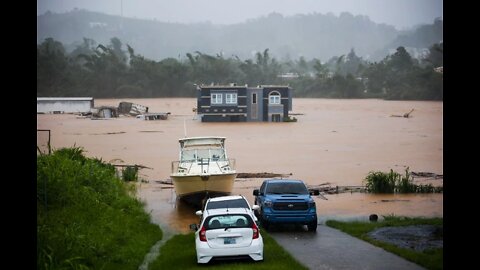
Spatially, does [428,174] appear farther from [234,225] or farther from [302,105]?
[302,105]

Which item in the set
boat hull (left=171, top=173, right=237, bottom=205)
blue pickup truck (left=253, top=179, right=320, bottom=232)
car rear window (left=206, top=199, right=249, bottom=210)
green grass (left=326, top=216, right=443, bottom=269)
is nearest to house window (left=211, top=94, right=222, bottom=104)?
boat hull (left=171, top=173, right=237, bottom=205)

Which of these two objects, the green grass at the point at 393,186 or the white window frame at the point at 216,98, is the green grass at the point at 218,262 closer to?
the green grass at the point at 393,186

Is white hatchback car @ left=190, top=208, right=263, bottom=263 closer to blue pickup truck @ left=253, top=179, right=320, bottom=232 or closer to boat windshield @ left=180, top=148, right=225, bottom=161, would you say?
blue pickup truck @ left=253, top=179, right=320, bottom=232

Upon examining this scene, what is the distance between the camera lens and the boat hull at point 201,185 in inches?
909

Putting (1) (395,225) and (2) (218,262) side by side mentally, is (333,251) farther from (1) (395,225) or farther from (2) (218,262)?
(1) (395,225)

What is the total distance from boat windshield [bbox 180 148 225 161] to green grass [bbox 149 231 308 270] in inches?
382

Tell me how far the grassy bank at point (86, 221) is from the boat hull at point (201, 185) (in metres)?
2.01

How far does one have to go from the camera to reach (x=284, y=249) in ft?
47.5

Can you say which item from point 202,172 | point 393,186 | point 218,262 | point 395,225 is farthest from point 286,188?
point 393,186

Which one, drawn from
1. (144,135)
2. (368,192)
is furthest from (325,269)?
(144,135)

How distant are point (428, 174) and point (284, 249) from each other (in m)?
26.0

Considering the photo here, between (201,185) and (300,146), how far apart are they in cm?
3317

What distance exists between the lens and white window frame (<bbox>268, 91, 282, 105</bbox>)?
66.6 metres

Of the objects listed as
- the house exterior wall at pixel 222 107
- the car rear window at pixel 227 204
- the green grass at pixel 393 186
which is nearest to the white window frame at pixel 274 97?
the house exterior wall at pixel 222 107
